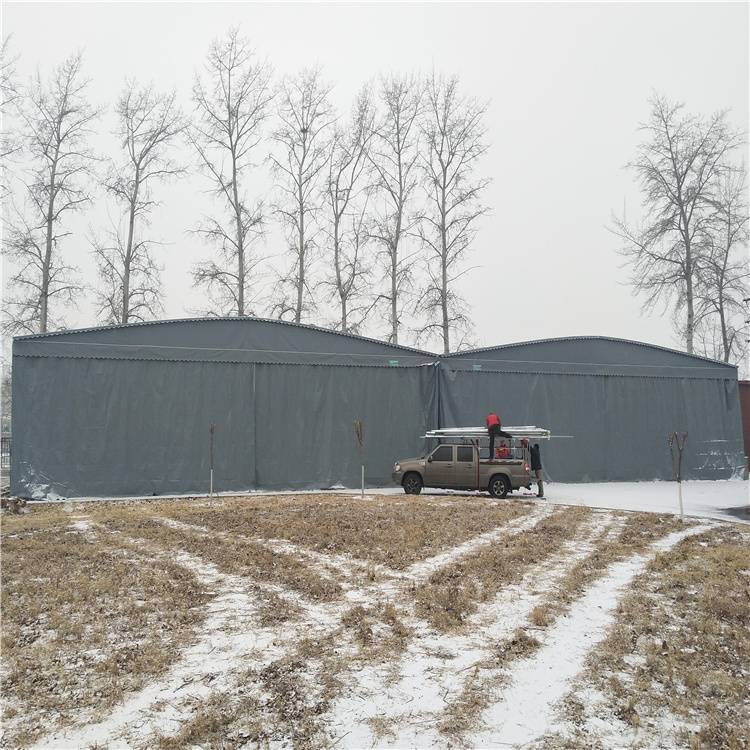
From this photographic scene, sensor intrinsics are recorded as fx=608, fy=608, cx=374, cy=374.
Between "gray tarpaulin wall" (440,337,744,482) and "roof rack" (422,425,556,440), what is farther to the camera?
"gray tarpaulin wall" (440,337,744,482)

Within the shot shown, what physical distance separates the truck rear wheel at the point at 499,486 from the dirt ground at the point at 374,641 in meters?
6.99

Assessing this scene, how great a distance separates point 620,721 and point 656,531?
8.70 metres

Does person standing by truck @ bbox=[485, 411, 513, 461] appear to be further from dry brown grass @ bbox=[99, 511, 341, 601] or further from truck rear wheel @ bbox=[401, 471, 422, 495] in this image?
dry brown grass @ bbox=[99, 511, 341, 601]

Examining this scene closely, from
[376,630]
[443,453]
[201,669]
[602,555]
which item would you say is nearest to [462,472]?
[443,453]

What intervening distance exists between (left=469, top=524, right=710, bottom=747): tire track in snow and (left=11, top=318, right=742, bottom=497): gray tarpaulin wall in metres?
13.8

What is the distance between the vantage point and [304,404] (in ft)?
67.6

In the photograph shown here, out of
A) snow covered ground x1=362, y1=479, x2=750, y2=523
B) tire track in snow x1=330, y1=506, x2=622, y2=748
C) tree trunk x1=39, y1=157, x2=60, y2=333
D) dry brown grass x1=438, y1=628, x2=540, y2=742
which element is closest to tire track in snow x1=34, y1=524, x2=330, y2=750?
tire track in snow x1=330, y1=506, x2=622, y2=748

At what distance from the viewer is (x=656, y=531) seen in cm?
1191

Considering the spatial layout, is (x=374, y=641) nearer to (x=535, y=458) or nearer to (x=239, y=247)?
(x=535, y=458)

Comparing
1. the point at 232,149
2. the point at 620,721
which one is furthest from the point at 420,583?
the point at 232,149

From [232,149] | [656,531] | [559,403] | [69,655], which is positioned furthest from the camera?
[232,149]

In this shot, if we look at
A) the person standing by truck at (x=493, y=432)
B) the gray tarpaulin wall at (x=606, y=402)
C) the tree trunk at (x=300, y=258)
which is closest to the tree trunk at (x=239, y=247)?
the tree trunk at (x=300, y=258)

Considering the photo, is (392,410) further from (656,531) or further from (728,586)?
(728,586)

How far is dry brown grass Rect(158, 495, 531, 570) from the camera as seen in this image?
394 inches
